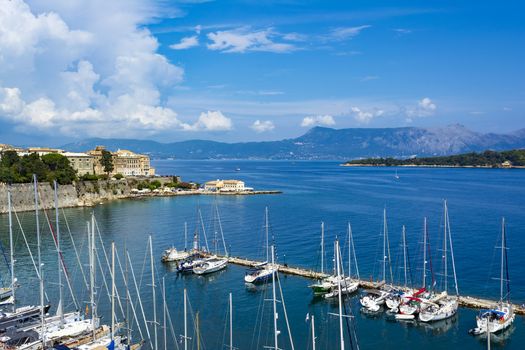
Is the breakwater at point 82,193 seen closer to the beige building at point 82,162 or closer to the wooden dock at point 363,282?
the beige building at point 82,162

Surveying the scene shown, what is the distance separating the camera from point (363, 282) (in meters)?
39.4

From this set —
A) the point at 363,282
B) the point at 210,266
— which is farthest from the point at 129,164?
the point at 363,282

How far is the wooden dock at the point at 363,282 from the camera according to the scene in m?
33.6

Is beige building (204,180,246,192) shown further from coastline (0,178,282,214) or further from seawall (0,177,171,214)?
seawall (0,177,171,214)

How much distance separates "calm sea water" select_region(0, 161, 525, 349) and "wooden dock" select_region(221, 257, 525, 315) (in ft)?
3.08

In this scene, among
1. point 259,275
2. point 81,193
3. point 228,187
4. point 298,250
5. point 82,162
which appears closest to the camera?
point 259,275

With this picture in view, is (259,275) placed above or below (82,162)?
below

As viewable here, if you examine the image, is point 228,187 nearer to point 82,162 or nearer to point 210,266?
point 82,162

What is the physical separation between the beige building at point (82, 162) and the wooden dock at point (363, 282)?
80.2 m

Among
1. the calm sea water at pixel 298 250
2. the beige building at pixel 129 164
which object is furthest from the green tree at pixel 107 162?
the calm sea water at pixel 298 250

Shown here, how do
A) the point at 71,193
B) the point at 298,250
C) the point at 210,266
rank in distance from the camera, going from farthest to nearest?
the point at 71,193
the point at 298,250
the point at 210,266

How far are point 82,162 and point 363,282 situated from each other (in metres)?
96.2

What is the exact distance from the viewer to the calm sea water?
30656mm

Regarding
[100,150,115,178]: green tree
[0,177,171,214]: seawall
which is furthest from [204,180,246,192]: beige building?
[100,150,115,178]: green tree
